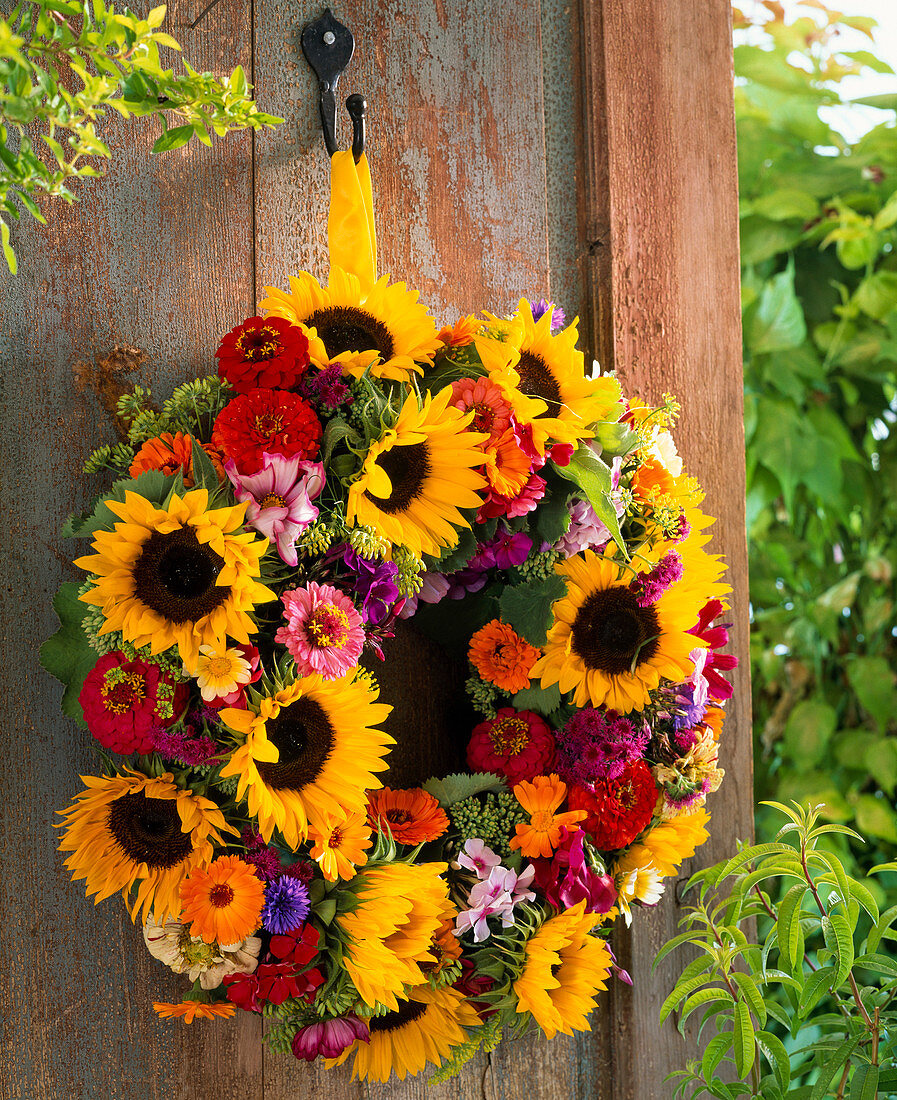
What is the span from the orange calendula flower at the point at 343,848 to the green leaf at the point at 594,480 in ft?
1.20

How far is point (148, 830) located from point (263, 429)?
14.9 inches

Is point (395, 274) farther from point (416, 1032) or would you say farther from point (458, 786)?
point (416, 1032)

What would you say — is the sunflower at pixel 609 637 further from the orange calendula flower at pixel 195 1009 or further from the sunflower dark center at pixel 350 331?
the orange calendula flower at pixel 195 1009

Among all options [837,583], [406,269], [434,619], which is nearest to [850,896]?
[434,619]

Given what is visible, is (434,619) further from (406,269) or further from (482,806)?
(406,269)

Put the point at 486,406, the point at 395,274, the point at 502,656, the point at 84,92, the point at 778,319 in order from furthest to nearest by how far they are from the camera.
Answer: the point at 778,319 < the point at 395,274 < the point at 502,656 < the point at 486,406 < the point at 84,92

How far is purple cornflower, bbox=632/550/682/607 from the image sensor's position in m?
0.93

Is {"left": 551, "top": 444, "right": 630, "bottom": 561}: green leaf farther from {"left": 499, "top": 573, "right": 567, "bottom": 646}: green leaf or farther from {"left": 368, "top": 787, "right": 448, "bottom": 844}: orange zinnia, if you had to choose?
{"left": 368, "top": 787, "right": 448, "bottom": 844}: orange zinnia

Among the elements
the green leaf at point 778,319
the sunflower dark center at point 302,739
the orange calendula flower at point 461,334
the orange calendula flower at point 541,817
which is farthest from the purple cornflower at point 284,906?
the green leaf at point 778,319

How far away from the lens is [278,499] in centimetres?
76

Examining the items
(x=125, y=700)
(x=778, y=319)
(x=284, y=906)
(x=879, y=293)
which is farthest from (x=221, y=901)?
(x=879, y=293)

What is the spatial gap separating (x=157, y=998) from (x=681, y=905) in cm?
65

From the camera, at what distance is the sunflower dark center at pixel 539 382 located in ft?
2.90

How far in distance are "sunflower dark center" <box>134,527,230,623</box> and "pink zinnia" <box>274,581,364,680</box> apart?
0.06 m
